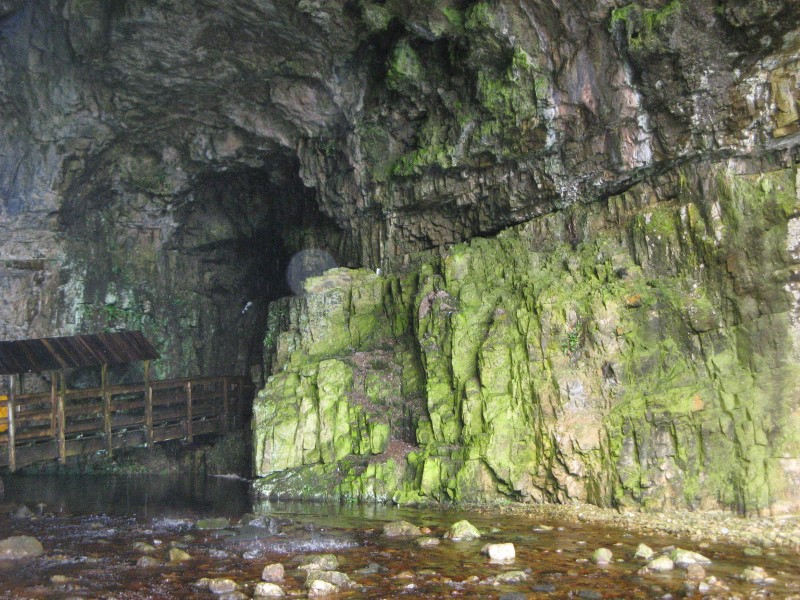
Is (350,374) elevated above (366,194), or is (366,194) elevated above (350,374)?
(366,194)

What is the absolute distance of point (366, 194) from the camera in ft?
70.4

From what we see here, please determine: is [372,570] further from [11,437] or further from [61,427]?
[61,427]

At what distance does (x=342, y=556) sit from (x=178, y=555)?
2467mm

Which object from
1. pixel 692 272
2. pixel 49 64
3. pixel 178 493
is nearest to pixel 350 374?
pixel 178 493

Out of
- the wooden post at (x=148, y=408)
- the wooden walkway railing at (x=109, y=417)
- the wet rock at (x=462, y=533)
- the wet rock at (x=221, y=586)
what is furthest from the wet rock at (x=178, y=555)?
the wooden post at (x=148, y=408)

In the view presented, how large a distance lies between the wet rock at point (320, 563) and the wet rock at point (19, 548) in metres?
4.57

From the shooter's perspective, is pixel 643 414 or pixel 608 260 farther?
pixel 608 260

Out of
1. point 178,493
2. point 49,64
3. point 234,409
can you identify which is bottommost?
point 178,493

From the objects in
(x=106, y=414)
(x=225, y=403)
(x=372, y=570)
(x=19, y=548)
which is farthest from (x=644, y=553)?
(x=225, y=403)

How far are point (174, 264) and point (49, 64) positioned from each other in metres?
9.24

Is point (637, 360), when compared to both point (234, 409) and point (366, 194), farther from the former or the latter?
point (234, 409)

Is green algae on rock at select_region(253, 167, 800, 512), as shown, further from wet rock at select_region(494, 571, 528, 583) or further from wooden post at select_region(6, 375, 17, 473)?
wooden post at select_region(6, 375, 17, 473)

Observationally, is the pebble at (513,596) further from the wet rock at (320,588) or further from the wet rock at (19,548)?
the wet rock at (19,548)

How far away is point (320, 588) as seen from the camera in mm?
8914
